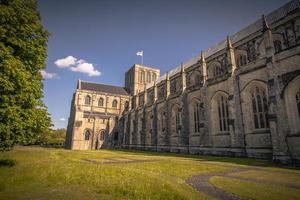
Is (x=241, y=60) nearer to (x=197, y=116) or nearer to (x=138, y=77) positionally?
(x=197, y=116)

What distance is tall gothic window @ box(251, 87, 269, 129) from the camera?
18219 mm

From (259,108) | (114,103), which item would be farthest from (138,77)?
(259,108)

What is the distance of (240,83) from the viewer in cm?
2031

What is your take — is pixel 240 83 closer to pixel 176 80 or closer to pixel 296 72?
pixel 296 72

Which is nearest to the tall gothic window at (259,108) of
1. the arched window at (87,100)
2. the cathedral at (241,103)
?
the cathedral at (241,103)

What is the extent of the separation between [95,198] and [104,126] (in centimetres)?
4616

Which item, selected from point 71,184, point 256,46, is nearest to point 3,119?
point 71,184

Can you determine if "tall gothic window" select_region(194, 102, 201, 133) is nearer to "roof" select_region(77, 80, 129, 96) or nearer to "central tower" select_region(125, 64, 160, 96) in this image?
"central tower" select_region(125, 64, 160, 96)

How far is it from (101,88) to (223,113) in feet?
154

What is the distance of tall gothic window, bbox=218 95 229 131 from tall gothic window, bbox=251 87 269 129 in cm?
355

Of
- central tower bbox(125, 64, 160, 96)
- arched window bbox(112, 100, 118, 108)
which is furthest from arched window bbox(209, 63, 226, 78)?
arched window bbox(112, 100, 118, 108)

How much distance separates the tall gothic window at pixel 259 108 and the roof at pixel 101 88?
154 ft

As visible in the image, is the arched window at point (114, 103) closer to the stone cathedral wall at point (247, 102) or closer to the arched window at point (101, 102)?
the arched window at point (101, 102)

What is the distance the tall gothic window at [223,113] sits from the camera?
22.1 meters
